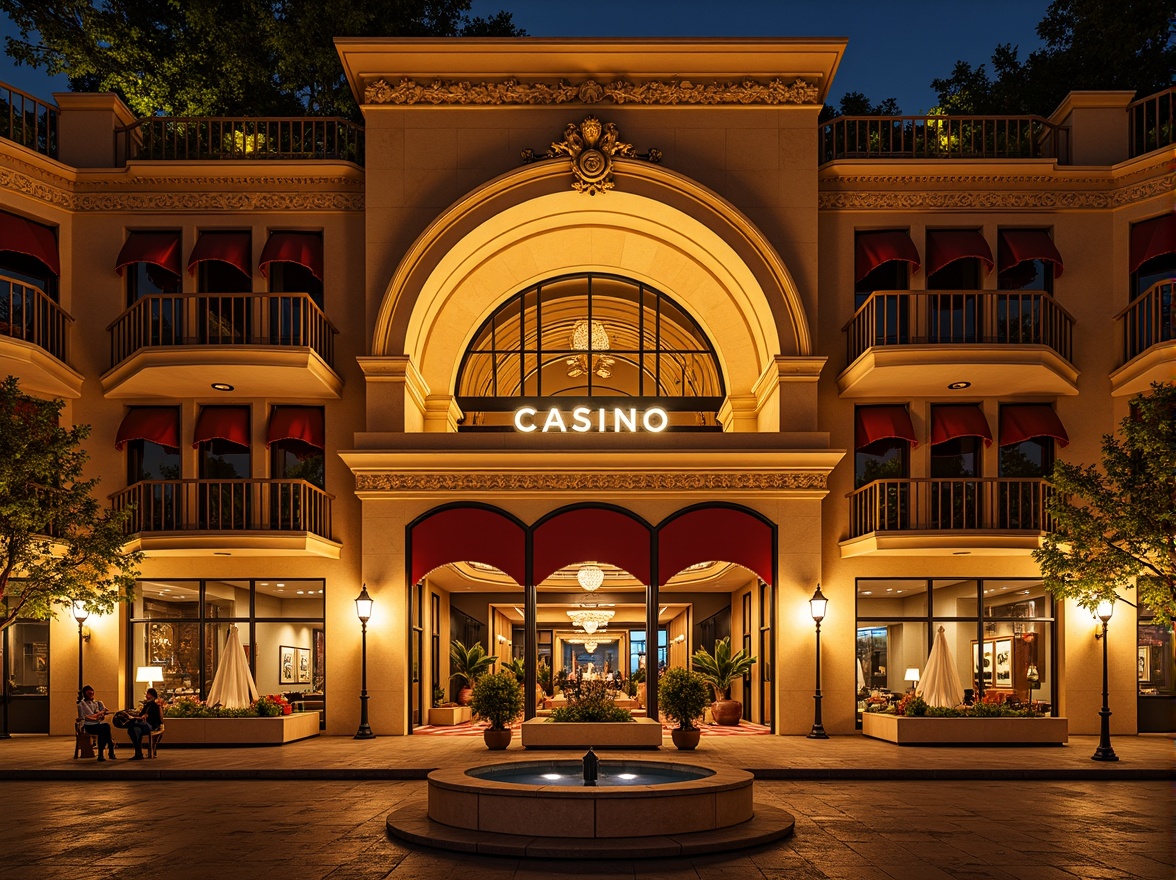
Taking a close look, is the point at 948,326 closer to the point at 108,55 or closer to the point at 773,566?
the point at 773,566

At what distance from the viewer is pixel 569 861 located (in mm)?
11211

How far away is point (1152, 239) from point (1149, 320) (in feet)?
6.60

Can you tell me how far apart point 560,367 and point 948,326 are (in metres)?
9.59

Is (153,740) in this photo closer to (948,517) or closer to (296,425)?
(296,425)

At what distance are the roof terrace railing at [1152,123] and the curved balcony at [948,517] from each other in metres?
8.55

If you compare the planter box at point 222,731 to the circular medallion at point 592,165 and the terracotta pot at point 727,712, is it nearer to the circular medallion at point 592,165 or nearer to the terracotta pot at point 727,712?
the terracotta pot at point 727,712

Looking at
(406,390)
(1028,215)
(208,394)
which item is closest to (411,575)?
(406,390)

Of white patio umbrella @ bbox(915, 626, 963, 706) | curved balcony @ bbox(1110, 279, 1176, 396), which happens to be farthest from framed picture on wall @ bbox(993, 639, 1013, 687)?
curved balcony @ bbox(1110, 279, 1176, 396)

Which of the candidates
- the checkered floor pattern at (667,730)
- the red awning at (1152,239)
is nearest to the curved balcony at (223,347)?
the checkered floor pattern at (667,730)

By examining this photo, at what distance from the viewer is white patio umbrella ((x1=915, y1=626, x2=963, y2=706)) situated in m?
22.2

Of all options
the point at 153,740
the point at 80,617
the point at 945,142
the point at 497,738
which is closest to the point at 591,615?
the point at 497,738

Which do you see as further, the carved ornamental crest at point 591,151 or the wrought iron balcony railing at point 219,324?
the carved ornamental crest at point 591,151

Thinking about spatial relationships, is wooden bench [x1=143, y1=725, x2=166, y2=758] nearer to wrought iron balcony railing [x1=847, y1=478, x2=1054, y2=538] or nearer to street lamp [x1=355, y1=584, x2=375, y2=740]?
street lamp [x1=355, y1=584, x2=375, y2=740]

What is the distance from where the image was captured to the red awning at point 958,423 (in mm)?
25234
